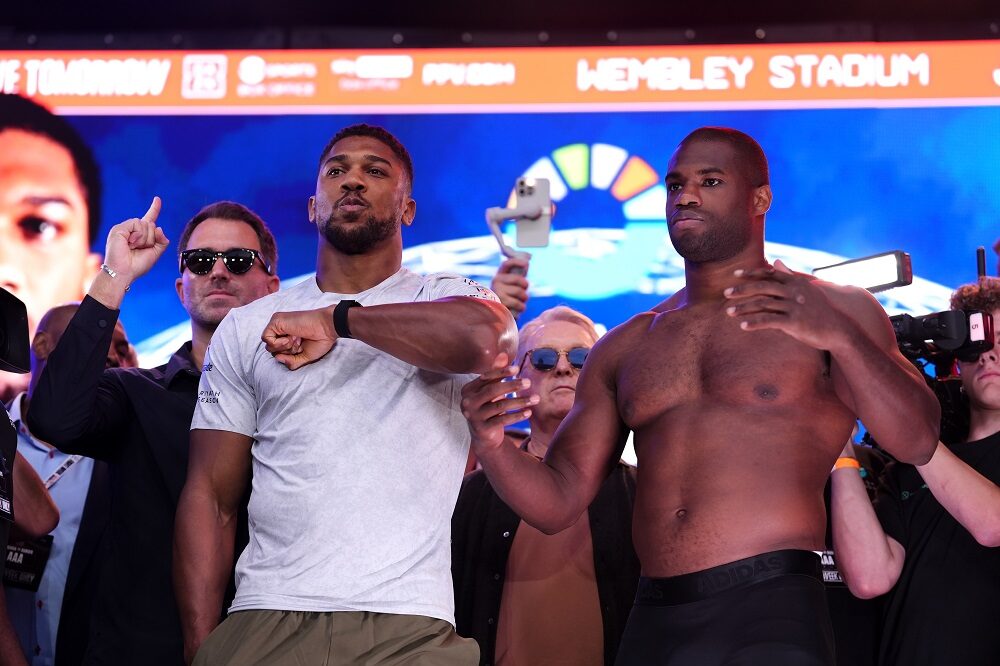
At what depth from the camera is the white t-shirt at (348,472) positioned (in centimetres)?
244

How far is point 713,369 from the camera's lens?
2.68 metres

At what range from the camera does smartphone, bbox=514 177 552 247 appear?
3.38 metres

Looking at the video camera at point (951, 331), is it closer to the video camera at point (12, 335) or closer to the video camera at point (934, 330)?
the video camera at point (934, 330)

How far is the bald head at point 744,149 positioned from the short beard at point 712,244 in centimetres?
15

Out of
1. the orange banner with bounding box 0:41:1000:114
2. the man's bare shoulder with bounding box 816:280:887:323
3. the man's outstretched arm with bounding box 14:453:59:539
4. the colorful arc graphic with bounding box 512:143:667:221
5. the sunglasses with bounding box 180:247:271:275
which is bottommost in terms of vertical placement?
the man's outstretched arm with bounding box 14:453:59:539

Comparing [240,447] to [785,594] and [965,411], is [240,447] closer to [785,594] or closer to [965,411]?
[785,594]

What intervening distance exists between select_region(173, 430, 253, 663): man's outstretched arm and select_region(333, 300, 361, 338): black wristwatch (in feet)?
1.42

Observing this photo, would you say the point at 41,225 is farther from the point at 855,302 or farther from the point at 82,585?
the point at 855,302

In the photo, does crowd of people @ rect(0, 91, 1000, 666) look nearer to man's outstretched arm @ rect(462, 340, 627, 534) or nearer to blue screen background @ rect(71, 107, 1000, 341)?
man's outstretched arm @ rect(462, 340, 627, 534)

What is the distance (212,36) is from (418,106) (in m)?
1.06

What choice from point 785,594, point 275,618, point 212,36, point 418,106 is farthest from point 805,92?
point 275,618

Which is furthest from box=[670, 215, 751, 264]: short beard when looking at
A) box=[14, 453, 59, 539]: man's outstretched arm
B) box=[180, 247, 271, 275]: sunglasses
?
box=[14, 453, 59, 539]: man's outstretched arm

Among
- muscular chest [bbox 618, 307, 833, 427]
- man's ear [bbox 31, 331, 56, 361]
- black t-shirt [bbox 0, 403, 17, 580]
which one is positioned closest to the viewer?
muscular chest [bbox 618, 307, 833, 427]

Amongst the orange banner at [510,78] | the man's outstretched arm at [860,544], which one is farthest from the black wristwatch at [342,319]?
the orange banner at [510,78]
